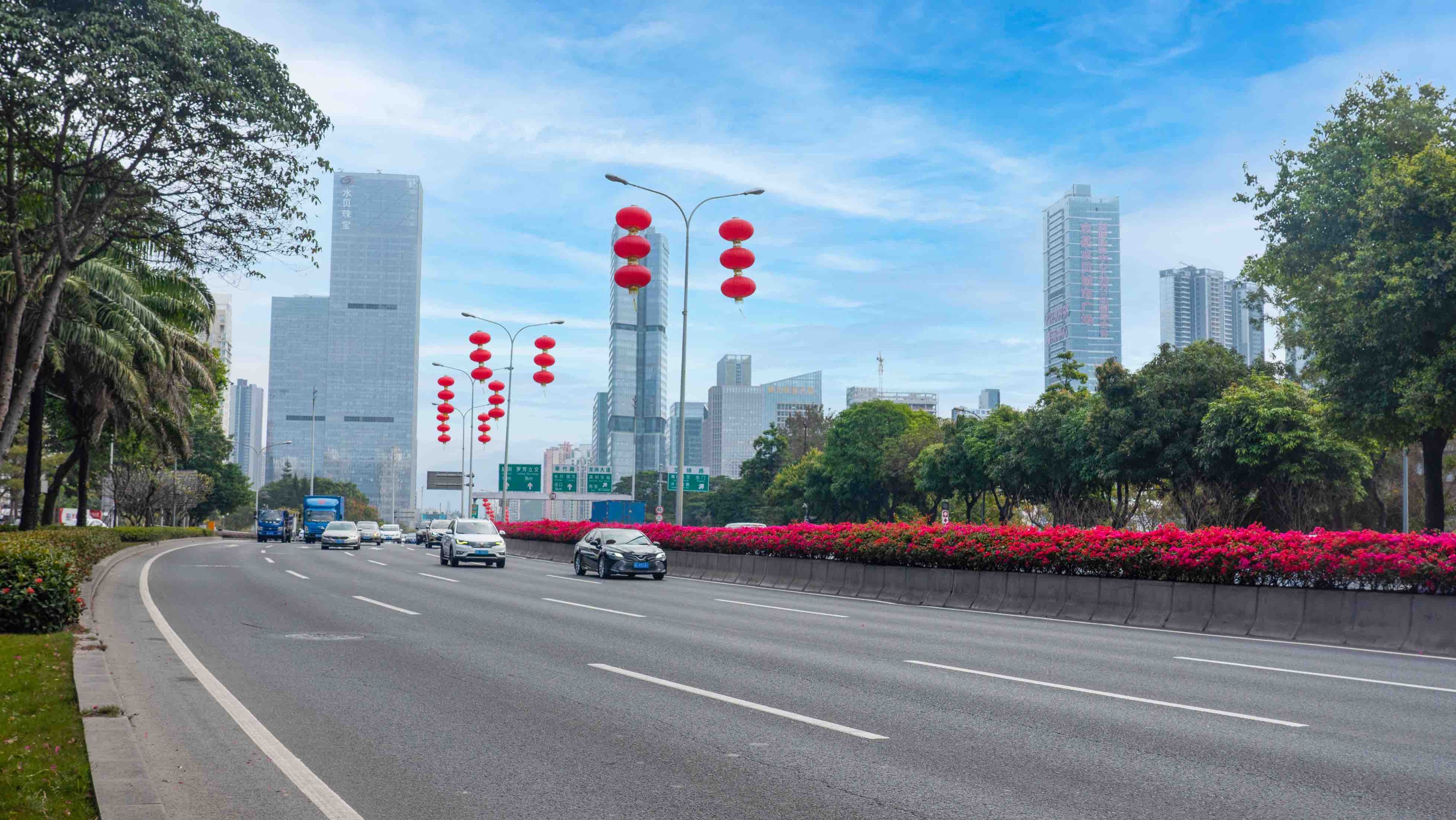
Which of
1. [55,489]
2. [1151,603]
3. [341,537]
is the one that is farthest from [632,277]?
[341,537]

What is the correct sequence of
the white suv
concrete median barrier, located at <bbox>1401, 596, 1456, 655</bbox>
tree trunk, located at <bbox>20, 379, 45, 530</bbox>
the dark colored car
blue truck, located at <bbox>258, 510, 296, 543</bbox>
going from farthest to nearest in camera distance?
blue truck, located at <bbox>258, 510, 296, 543</bbox> → the white suv → tree trunk, located at <bbox>20, 379, 45, 530</bbox> → the dark colored car → concrete median barrier, located at <bbox>1401, 596, 1456, 655</bbox>

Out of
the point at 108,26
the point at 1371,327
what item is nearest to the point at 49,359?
the point at 108,26

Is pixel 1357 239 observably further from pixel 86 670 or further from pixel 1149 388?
pixel 86 670

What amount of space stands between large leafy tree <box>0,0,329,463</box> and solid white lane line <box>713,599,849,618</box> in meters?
10.5

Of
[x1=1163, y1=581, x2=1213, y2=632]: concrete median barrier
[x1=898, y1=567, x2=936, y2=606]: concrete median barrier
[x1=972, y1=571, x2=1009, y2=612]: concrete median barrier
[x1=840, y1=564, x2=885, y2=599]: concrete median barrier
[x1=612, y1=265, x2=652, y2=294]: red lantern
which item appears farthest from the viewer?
[x1=840, y1=564, x2=885, y2=599]: concrete median barrier

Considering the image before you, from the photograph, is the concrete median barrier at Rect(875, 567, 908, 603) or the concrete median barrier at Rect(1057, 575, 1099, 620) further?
the concrete median barrier at Rect(875, 567, 908, 603)

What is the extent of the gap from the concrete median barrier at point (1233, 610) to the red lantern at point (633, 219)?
1212cm

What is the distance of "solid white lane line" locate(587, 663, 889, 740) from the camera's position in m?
8.11

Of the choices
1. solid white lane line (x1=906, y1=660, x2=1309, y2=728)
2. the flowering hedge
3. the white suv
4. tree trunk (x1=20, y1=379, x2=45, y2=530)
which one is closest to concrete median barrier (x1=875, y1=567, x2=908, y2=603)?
the flowering hedge

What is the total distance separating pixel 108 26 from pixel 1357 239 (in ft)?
95.6

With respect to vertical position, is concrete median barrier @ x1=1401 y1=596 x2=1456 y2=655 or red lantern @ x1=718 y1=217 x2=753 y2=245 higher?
red lantern @ x1=718 y1=217 x2=753 y2=245

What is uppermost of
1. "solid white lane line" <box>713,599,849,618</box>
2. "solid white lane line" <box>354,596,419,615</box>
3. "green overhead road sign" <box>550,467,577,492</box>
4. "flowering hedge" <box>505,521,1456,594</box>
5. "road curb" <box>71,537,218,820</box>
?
"green overhead road sign" <box>550,467,577,492</box>

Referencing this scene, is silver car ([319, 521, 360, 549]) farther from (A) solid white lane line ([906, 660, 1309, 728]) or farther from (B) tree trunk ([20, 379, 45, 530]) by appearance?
(A) solid white lane line ([906, 660, 1309, 728])

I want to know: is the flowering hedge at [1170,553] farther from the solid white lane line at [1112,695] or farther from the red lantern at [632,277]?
the red lantern at [632,277]
